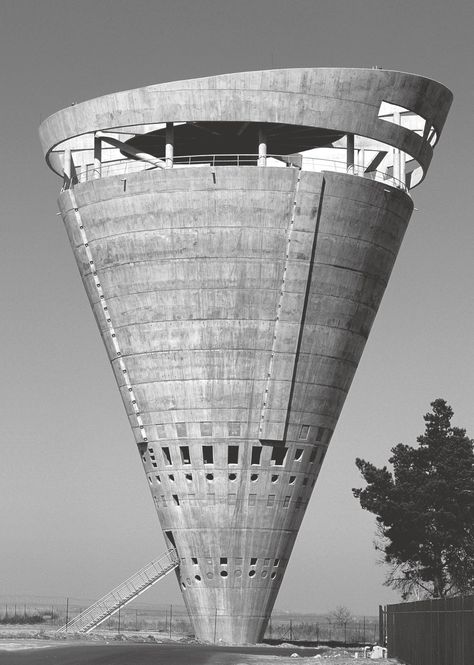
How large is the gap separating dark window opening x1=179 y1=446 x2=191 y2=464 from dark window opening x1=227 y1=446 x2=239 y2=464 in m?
1.46

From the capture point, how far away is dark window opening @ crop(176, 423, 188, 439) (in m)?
43.7

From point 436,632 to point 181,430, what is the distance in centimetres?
2016

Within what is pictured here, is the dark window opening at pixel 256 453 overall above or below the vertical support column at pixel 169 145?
below

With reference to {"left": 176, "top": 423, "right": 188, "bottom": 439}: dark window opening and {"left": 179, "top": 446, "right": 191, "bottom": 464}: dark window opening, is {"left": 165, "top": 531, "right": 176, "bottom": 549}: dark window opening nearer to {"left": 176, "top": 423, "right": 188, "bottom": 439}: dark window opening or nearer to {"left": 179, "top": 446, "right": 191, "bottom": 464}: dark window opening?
{"left": 179, "top": 446, "right": 191, "bottom": 464}: dark window opening

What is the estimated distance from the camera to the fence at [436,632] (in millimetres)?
20781

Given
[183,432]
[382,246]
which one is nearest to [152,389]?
[183,432]

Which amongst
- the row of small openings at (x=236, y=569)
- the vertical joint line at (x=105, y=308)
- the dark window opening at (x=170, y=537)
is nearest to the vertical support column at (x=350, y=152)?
the vertical joint line at (x=105, y=308)

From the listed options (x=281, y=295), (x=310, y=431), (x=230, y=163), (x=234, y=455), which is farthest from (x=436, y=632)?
(x=230, y=163)

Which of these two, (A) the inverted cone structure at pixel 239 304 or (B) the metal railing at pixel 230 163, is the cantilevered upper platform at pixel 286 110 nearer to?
(A) the inverted cone structure at pixel 239 304

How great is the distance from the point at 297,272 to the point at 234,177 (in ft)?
13.3

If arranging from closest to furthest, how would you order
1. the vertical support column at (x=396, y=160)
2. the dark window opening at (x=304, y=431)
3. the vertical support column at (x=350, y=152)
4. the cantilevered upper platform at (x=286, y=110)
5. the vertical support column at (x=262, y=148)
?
the cantilevered upper platform at (x=286, y=110)
the dark window opening at (x=304, y=431)
the vertical support column at (x=262, y=148)
the vertical support column at (x=350, y=152)
the vertical support column at (x=396, y=160)

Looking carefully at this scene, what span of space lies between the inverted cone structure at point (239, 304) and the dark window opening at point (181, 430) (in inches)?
2.7

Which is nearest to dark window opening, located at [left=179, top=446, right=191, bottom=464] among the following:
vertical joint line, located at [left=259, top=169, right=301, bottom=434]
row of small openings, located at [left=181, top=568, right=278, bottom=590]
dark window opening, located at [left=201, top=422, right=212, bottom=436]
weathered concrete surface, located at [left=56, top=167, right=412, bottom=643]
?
weathered concrete surface, located at [left=56, top=167, right=412, bottom=643]

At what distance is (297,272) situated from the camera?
43.5m
